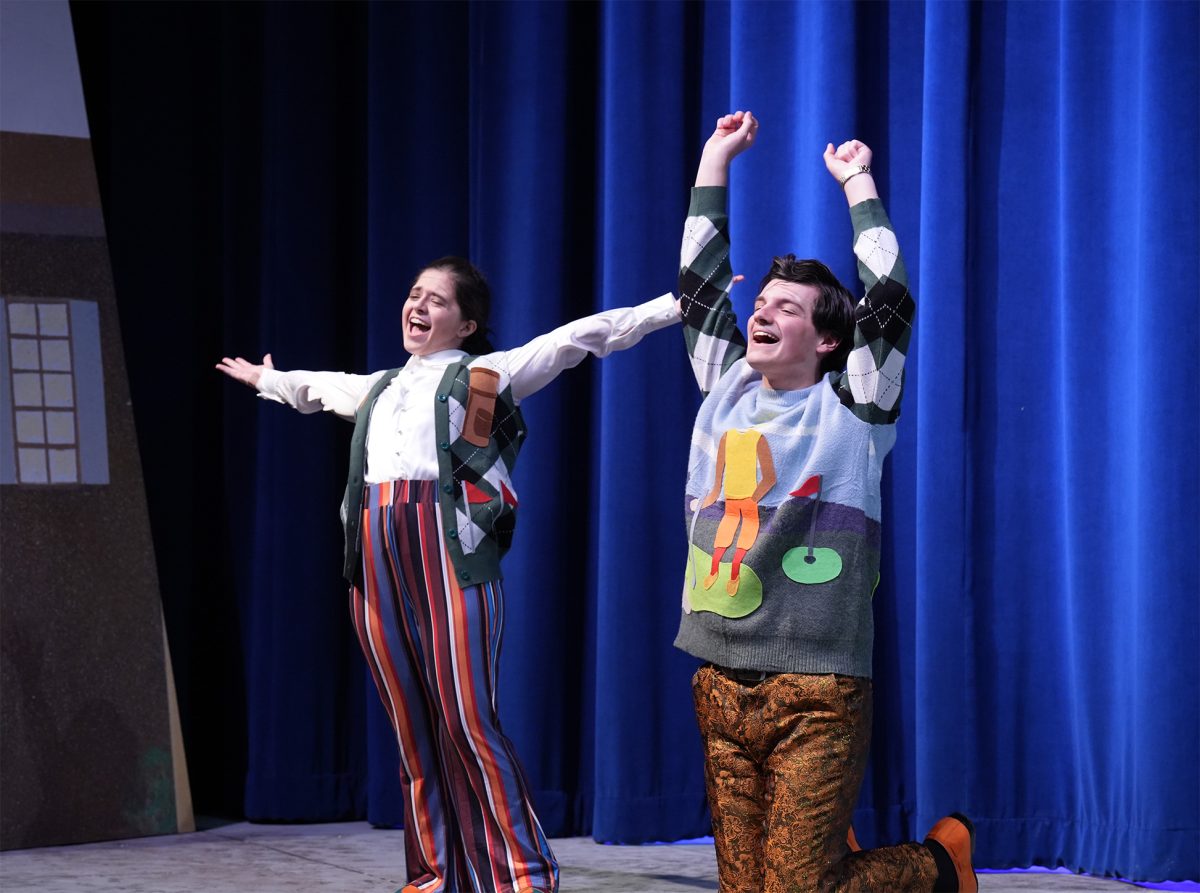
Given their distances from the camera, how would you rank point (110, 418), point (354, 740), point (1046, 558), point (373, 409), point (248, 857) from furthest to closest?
point (354, 740), point (110, 418), point (248, 857), point (1046, 558), point (373, 409)

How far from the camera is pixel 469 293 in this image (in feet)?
8.54

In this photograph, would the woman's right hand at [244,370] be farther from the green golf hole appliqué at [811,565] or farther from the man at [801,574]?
the green golf hole appliqué at [811,565]

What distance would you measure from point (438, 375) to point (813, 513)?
0.83 meters

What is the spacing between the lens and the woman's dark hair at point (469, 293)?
2594 mm

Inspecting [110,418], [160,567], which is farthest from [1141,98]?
[160,567]

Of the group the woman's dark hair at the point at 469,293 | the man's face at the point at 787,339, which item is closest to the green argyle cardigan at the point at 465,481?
the woman's dark hair at the point at 469,293

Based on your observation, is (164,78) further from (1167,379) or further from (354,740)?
(1167,379)

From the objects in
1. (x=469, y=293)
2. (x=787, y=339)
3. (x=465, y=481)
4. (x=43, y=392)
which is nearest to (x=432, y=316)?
(x=469, y=293)

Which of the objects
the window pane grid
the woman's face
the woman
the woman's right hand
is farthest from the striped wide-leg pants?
the window pane grid

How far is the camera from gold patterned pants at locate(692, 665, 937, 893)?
191 centimetres

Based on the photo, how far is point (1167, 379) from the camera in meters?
2.62

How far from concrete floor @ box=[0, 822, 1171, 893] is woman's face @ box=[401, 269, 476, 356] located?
1038 millimetres

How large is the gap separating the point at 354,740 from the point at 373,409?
1.35 m

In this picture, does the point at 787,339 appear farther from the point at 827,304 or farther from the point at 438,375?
the point at 438,375
